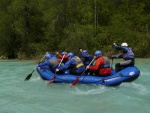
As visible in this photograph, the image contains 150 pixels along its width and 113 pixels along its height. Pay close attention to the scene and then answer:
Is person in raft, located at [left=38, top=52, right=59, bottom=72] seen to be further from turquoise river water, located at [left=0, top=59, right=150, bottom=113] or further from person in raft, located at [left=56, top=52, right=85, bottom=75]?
turquoise river water, located at [left=0, top=59, right=150, bottom=113]

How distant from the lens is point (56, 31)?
30328mm

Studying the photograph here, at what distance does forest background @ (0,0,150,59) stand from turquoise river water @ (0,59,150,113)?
16.3 metres

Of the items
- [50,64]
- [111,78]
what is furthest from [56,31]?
[111,78]

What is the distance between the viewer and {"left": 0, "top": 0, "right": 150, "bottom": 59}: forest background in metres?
28.8

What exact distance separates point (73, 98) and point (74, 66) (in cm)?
263

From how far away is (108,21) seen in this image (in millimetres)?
36250

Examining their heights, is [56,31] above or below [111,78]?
below

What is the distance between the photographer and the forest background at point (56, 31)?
2881cm

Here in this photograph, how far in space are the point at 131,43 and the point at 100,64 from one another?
20.1 metres

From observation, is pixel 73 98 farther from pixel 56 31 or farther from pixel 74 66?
pixel 56 31

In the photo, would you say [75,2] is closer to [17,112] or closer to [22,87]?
[22,87]

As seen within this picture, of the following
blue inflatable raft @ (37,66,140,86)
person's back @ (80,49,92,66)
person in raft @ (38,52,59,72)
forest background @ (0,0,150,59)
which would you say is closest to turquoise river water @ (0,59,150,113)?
blue inflatable raft @ (37,66,140,86)

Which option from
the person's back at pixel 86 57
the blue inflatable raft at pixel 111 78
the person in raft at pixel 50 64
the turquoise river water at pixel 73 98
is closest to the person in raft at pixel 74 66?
the blue inflatable raft at pixel 111 78

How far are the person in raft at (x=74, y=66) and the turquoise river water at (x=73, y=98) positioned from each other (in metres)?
0.66
